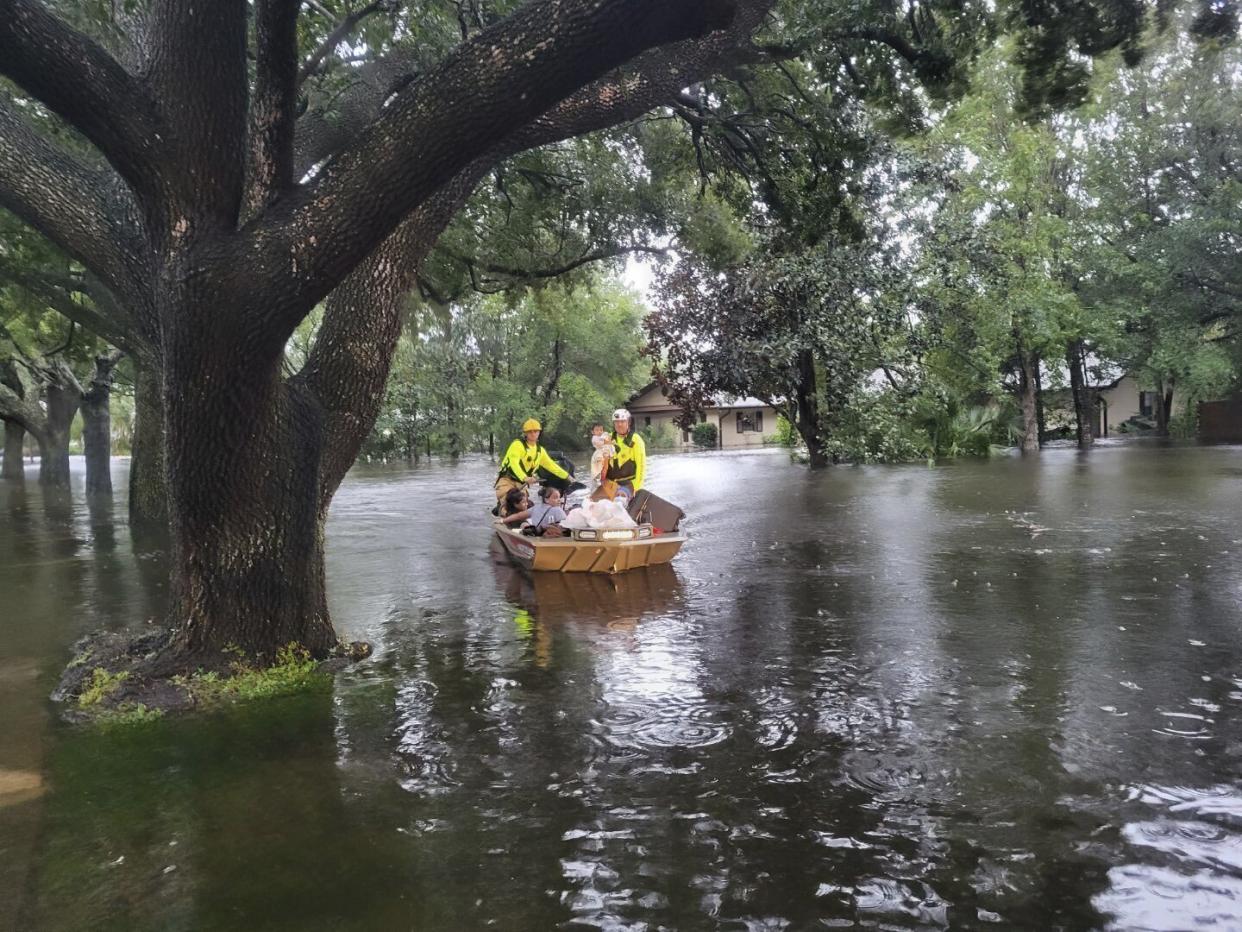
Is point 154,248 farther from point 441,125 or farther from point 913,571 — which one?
point 913,571

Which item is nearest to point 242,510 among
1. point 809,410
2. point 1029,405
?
point 809,410

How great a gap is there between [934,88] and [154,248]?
8.06 m

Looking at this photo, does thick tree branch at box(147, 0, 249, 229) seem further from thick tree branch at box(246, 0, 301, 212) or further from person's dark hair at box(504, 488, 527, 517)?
person's dark hair at box(504, 488, 527, 517)

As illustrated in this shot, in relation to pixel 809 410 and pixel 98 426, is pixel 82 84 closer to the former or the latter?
pixel 809 410

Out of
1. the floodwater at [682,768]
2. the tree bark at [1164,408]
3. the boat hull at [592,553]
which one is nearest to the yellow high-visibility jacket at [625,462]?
the boat hull at [592,553]

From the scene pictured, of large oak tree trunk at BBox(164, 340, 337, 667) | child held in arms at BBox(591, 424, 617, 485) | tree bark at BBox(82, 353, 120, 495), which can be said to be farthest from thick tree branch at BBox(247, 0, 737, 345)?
tree bark at BBox(82, 353, 120, 495)

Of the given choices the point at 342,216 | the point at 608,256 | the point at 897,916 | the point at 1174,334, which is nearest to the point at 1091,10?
the point at 342,216

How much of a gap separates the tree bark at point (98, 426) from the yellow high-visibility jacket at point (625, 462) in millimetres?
19348

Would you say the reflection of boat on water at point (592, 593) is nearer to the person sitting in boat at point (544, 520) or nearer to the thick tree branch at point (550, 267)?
the person sitting in boat at point (544, 520)

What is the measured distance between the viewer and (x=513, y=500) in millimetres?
12523

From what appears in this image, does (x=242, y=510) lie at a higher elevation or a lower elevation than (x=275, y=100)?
lower

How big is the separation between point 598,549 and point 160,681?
5.06 meters

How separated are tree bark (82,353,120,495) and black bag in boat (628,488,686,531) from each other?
19.7 m

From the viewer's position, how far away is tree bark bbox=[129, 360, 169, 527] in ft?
55.2
